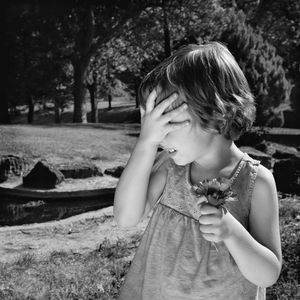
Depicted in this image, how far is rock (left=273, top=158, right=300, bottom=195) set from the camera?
858cm

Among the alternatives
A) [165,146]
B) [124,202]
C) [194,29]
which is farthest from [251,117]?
[194,29]

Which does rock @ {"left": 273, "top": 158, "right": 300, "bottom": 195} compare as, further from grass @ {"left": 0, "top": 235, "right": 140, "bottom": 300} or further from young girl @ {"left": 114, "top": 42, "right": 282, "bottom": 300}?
young girl @ {"left": 114, "top": 42, "right": 282, "bottom": 300}

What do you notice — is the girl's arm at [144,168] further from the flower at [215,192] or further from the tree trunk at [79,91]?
the tree trunk at [79,91]

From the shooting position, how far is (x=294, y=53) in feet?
94.8

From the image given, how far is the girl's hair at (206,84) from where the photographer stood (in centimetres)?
177

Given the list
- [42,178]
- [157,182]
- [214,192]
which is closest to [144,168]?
[157,182]

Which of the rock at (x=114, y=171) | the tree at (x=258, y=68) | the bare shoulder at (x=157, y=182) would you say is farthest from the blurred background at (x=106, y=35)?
the bare shoulder at (x=157, y=182)

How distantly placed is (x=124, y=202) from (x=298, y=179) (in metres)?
7.02

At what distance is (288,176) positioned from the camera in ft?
28.6

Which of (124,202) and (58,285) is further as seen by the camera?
(58,285)

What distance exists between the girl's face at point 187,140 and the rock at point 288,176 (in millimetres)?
7002

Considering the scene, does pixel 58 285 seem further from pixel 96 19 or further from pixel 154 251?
pixel 96 19

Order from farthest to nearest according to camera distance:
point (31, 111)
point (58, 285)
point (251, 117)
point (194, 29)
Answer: point (31, 111) < point (194, 29) < point (58, 285) < point (251, 117)

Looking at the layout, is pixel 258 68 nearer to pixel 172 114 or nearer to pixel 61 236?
pixel 61 236
